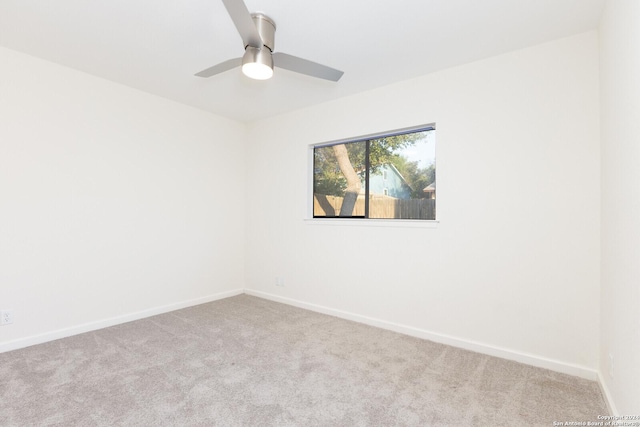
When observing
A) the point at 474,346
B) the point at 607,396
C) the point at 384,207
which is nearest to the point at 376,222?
the point at 384,207

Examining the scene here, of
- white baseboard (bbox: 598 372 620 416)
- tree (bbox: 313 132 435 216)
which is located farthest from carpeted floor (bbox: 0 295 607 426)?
tree (bbox: 313 132 435 216)

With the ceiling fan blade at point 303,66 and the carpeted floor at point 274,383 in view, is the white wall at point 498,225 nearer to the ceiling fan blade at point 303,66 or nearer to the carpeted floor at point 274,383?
the carpeted floor at point 274,383

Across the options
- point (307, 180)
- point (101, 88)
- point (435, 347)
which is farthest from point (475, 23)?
point (101, 88)

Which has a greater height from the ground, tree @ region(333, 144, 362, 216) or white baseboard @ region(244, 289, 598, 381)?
tree @ region(333, 144, 362, 216)

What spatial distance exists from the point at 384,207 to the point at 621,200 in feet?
6.24

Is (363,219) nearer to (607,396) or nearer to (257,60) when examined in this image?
(257,60)

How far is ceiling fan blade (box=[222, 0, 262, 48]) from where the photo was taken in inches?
61.6

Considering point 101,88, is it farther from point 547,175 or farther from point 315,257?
point 547,175

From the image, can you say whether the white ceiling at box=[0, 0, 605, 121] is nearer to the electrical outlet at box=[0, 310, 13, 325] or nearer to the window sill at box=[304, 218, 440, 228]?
the window sill at box=[304, 218, 440, 228]

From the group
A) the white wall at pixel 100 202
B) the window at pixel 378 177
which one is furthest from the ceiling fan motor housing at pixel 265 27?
the white wall at pixel 100 202

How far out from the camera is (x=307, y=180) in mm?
3750

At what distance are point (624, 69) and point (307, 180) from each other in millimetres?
2798

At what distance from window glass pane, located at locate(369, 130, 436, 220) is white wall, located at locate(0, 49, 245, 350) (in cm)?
207

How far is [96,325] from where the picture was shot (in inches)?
116
